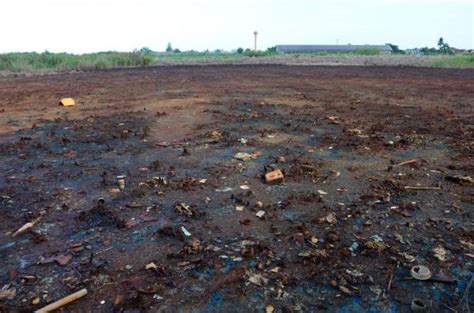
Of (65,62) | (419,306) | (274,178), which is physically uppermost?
(65,62)

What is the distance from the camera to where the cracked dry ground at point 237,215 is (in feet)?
8.20

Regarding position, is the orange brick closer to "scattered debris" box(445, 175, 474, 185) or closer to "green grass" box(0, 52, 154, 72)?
"scattered debris" box(445, 175, 474, 185)

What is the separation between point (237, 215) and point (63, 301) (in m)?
1.61

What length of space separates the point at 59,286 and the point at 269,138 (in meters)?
4.22

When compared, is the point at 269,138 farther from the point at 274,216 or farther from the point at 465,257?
the point at 465,257

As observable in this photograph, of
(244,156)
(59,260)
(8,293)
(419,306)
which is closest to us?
(419,306)

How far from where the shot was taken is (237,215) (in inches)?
140

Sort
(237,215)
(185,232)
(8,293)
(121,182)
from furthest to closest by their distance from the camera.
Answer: (121,182) < (237,215) < (185,232) < (8,293)

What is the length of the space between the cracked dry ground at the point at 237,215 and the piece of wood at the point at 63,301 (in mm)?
40

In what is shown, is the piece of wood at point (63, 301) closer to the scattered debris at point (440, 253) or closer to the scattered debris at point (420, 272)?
the scattered debris at point (420, 272)

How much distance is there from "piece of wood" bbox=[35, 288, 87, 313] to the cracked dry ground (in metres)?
0.04

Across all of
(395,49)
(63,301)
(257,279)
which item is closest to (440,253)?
(257,279)

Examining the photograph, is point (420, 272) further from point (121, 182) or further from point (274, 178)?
point (121, 182)

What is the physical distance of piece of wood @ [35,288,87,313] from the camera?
230 centimetres
